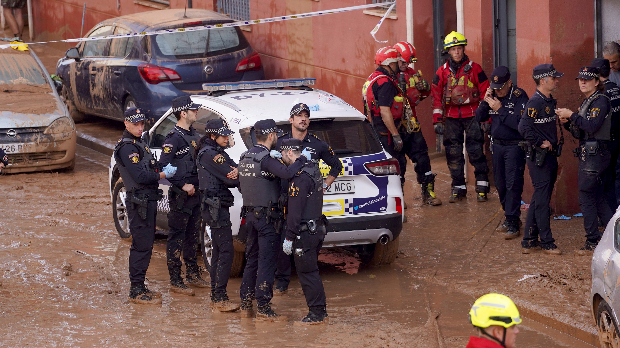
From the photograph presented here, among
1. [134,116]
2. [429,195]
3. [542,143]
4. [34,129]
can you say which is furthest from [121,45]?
[542,143]

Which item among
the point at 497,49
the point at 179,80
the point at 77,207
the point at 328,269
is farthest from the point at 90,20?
the point at 328,269

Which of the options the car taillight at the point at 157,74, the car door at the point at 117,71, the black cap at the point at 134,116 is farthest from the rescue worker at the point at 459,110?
the car door at the point at 117,71

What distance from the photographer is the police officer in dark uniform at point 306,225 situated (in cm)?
725

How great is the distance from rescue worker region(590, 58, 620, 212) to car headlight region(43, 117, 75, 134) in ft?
25.7

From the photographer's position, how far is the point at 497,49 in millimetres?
11727

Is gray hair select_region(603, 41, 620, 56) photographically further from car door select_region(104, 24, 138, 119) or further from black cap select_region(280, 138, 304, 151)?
car door select_region(104, 24, 138, 119)

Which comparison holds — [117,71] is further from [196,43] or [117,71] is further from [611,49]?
[611,49]

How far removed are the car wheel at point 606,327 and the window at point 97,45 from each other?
1114cm

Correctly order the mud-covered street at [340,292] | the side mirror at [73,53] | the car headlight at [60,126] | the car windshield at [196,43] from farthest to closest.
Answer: the side mirror at [73,53], the car windshield at [196,43], the car headlight at [60,126], the mud-covered street at [340,292]

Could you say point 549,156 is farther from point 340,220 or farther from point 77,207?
point 77,207

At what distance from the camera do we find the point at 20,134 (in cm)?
1355

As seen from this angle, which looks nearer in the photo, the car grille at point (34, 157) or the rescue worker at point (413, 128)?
the rescue worker at point (413, 128)

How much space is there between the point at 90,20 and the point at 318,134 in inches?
634

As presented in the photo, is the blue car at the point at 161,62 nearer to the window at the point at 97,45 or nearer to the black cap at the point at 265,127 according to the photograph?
the window at the point at 97,45
